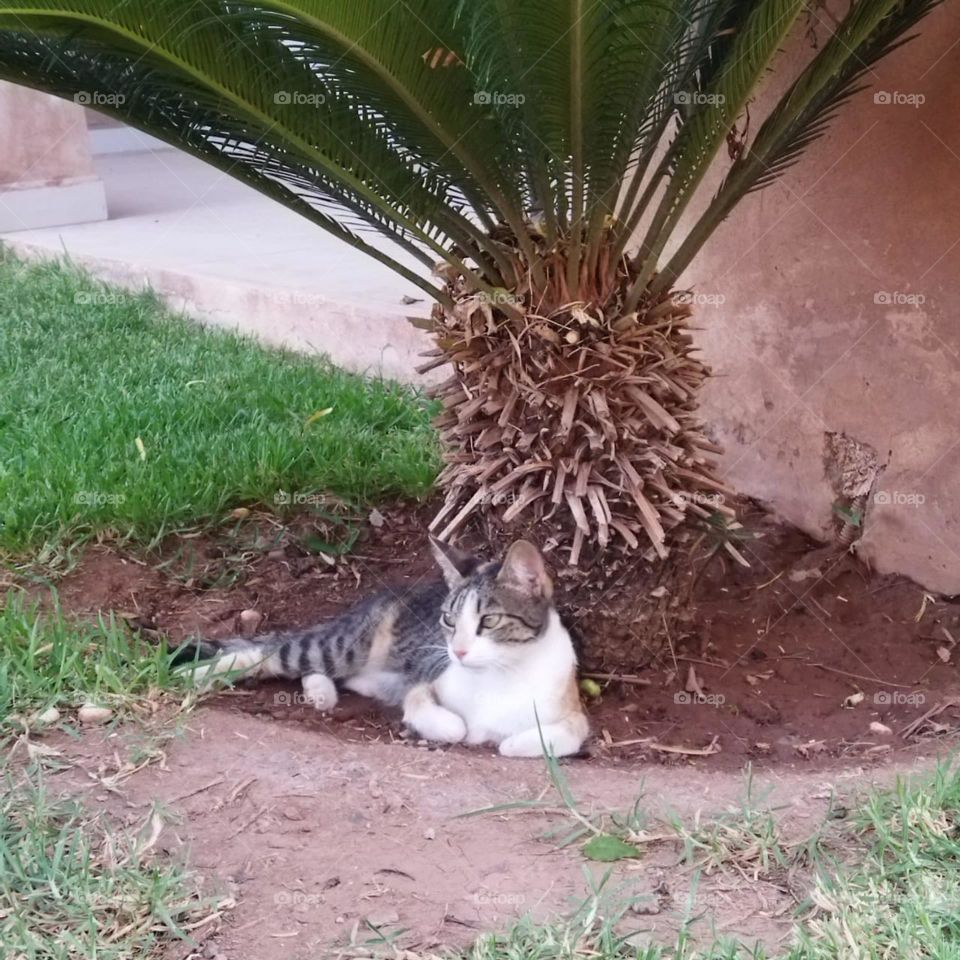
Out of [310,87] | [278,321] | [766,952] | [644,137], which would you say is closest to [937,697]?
[766,952]

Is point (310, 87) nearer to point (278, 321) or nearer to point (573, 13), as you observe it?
point (573, 13)

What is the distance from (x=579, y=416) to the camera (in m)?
3.43

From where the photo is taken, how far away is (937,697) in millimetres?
3680

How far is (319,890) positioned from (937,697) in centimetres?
209

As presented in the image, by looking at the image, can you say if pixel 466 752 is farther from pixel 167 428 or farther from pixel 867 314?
pixel 167 428
